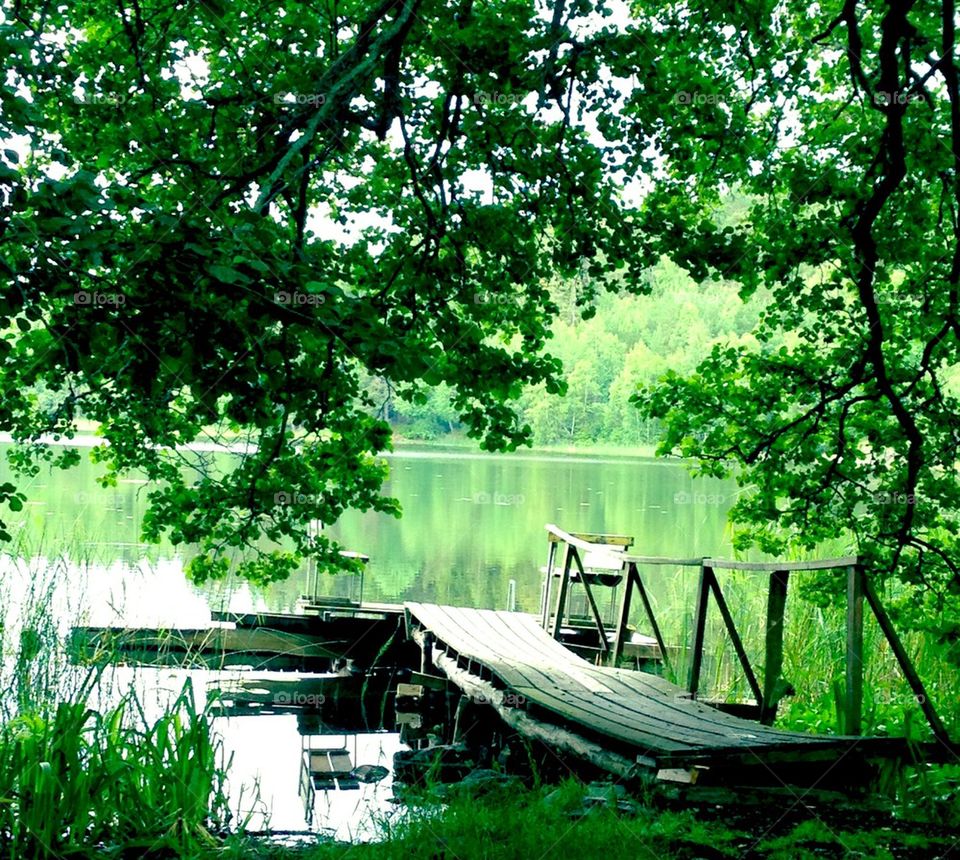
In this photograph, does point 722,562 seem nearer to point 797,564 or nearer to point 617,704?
point 797,564

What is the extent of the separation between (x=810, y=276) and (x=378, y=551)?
676 inches

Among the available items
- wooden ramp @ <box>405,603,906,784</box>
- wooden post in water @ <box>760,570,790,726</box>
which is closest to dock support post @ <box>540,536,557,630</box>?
wooden ramp @ <box>405,603,906,784</box>

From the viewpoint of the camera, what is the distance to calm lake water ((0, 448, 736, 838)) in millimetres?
8281

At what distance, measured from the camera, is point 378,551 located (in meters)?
23.8

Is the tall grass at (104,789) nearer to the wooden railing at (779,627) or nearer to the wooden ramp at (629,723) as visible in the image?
the wooden ramp at (629,723)

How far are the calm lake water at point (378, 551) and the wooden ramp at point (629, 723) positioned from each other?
1.15 meters

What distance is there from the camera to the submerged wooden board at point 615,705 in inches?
227

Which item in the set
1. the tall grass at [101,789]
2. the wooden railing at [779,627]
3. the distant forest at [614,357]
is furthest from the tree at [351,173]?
the distant forest at [614,357]

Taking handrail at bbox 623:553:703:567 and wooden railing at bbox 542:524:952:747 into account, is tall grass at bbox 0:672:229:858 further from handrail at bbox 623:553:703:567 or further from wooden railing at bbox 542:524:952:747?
handrail at bbox 623:553:703:567

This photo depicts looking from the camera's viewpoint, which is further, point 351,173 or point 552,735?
point 351,173

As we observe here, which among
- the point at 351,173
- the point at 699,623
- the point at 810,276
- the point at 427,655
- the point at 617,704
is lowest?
the point at 427,655

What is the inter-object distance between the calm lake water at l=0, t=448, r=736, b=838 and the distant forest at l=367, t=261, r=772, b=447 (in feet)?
54.9

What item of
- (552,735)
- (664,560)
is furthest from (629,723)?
(664,560)

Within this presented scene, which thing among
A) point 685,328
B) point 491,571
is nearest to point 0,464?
point 491,571
